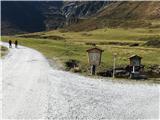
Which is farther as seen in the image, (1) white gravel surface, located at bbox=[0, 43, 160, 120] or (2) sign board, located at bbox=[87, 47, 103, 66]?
(2) sign board, located at bbox=[87, 47, 103, 66]

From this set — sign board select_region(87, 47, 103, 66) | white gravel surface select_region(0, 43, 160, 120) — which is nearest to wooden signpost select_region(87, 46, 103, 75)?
sign board select_region(87, 47, 103, 66)

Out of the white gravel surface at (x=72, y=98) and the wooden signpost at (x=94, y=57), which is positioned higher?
the wooden signpost at (x=94, y=57)

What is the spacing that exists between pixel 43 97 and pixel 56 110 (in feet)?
12.3

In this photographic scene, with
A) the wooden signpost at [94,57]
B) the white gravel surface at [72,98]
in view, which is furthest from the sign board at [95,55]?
the white gravel surface at [72,98]

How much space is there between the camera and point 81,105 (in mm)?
24750

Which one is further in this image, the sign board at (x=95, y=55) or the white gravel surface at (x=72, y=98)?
the sign board at (x=95, y=55)

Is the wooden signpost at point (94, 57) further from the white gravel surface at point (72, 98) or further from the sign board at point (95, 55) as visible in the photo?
the white gravel surface at point (72, 98)

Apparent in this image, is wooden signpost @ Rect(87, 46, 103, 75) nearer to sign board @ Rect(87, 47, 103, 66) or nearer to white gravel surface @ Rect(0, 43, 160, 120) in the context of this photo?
sign board @ Rect(87, 47, 103, 66)

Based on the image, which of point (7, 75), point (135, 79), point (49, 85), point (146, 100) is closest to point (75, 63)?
point (135, 79)

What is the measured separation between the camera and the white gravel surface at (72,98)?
2234cm

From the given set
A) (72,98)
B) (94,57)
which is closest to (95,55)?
(94,57)

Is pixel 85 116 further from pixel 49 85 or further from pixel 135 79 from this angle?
pixel 135 79

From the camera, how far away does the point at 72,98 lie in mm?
26938

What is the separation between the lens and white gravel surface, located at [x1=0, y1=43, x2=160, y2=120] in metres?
22.3
